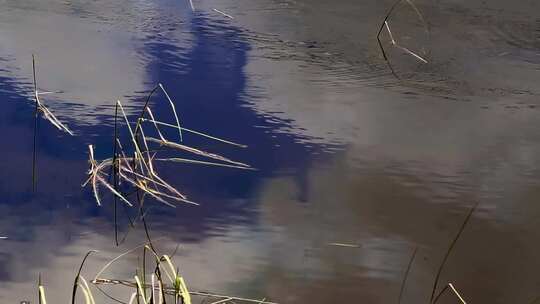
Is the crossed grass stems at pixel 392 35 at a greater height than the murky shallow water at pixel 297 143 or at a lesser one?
greater

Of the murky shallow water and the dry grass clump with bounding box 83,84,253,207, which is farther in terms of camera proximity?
the dry grass clump with bounding box 83,84,253,207

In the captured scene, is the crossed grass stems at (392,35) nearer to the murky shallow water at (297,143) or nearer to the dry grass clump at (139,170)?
the murky shallow water at (297,143)

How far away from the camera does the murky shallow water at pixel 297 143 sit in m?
1.94

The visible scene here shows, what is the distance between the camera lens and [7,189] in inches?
85.7

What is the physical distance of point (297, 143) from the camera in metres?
2.51

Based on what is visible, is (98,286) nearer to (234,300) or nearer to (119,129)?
(234,300)

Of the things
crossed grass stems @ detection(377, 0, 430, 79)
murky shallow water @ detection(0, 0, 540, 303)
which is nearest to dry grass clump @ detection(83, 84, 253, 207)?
murky shallow water @ detection(0, 0, 540, 303)

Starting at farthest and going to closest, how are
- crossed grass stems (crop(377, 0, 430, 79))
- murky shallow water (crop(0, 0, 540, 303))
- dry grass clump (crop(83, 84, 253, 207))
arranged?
1. crossed grass stems (crop(377, 0, 430, 79))
2. dry grass clump (crop(83, 84, 253, 207))
3. murky shallow water (crop(0, 0, 540, 303))

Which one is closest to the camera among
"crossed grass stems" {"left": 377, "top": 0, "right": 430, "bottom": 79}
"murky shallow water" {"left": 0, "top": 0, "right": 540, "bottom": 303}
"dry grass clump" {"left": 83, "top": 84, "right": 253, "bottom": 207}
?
"murky shallow water" {"left": 0, "top": 0, "right": 540, "bottom": 303}

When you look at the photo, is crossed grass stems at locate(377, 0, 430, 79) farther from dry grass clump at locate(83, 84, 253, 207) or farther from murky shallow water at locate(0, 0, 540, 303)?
dry grass clump at locate(83, 84, 253, 207)

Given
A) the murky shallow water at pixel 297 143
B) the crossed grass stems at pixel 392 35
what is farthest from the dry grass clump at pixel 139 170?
the crossed grass stems at pixel 392 35

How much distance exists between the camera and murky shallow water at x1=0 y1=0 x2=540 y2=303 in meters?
1.94

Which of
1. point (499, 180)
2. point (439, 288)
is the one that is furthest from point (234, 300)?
point (499, 180)

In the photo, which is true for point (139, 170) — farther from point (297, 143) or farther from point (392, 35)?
point (392, 35)
